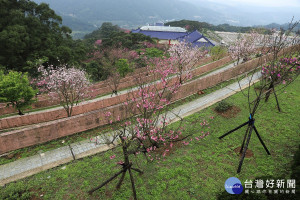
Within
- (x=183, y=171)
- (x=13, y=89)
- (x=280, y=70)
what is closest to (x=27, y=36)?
(x=13, y=89)

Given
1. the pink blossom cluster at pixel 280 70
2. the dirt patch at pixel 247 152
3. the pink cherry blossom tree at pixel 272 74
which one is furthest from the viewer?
the dirt patch at pixel 247 152

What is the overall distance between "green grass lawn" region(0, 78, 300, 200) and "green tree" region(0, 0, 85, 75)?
2130 cm

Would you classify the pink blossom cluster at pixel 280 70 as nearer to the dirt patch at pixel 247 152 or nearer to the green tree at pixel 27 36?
the dirt patch at pixel 247 152

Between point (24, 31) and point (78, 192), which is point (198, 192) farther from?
point (24, 31)

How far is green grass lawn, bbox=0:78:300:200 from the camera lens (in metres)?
6.70

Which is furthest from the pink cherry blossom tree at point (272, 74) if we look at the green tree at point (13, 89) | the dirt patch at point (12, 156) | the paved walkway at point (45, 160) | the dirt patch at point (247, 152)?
the green tree at point (13, 89)

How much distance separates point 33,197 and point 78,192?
1.59 m

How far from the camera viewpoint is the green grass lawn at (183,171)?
264 inches

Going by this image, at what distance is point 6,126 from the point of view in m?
11.2

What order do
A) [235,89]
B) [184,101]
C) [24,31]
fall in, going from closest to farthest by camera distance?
1. [184,101]
2. [235,89]
3. [24,31]

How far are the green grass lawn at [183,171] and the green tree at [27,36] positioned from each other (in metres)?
21.3

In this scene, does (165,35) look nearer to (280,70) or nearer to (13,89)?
(13,89)

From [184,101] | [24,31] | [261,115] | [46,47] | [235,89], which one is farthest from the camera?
[46,47]

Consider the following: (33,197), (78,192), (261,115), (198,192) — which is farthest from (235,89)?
(33,197)
